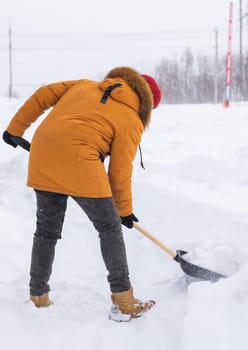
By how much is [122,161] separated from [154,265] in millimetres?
1112

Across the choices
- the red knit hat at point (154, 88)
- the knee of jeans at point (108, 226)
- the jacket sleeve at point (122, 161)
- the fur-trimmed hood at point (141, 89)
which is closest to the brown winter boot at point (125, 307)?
the knee of jeans at point (108, 226)

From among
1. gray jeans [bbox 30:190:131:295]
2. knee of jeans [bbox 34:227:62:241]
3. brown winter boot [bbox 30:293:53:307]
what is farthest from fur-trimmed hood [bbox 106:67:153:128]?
brown winter boot [bbox 30:293:53:307]

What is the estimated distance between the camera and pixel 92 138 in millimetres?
2189

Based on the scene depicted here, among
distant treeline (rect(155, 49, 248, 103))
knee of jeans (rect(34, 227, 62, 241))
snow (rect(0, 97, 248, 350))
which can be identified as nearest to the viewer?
snow (rect(0, 97, 248, 350))

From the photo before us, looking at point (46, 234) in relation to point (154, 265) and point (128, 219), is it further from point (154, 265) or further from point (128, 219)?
point (154, 265)

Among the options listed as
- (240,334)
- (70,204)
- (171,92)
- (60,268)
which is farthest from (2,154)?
(171,92)

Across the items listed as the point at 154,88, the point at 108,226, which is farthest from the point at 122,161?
the point at 154,88

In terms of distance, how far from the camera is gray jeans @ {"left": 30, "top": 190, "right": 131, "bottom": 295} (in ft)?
7.42

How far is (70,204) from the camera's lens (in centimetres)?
466

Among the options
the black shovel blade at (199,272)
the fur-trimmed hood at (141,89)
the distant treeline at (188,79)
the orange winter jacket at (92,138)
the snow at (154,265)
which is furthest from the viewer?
the distant treeline at (188,79)

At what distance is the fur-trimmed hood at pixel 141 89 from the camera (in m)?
2.29

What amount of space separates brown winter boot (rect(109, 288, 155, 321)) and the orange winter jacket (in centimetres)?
55

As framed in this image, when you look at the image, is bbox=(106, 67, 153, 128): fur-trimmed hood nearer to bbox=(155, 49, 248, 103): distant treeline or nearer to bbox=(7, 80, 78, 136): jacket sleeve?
bbox=(7, 80, 78, 136): jacket sleeve

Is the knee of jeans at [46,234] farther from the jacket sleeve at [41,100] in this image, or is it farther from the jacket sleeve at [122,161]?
the jacket sleeve at [41,100]
